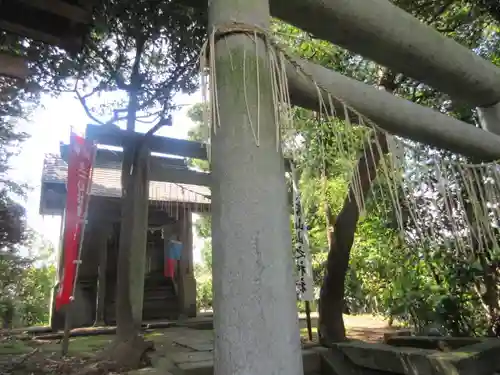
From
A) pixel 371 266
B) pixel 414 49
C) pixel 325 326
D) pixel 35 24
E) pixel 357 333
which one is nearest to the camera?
pixel 414 49

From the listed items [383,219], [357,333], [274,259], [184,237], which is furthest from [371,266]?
[274,259]

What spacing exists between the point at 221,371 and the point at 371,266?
10362 millimetres

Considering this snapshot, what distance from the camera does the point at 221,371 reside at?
118 cm

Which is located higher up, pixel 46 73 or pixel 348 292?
pixel 46 73

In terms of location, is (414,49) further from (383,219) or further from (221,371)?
(383,219)

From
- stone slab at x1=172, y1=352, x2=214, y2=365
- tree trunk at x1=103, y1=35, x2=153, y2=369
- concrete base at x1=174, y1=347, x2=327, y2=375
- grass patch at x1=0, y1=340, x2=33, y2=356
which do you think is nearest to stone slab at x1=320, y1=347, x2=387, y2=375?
concrete base at x1=174, y1=347, x2=327, y2=375

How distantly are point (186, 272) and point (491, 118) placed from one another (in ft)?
32.4

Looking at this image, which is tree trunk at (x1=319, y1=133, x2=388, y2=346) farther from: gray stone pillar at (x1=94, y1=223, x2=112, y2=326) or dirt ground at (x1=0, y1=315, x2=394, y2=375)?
gray stone pillar at (x1=94, y1=223, x2=112, y2=326)

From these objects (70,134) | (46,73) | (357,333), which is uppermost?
(46,73)

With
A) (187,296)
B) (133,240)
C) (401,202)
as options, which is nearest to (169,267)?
(187,296)

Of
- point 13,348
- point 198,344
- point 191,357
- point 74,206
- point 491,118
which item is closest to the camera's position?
point 491,118

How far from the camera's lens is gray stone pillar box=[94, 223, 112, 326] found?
9930 millimetres

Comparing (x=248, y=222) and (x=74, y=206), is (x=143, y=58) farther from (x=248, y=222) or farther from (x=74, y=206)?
(x=248, y=222)

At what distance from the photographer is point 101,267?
1025cm
